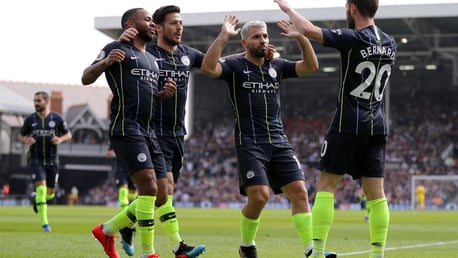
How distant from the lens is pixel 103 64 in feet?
27.7

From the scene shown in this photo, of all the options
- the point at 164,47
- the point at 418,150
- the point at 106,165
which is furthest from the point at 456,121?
the point at 164,47

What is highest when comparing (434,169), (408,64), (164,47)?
(408,64)

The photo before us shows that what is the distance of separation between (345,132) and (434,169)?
133 feet

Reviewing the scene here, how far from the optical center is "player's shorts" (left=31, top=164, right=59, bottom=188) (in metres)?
17.4

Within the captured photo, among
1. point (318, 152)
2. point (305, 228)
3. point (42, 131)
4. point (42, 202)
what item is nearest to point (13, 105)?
point (318, 152)

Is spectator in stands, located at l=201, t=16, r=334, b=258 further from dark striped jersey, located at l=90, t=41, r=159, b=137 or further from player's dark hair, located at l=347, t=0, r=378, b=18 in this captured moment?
player's dark hair, located at l=347, t=0, r=378, b=18

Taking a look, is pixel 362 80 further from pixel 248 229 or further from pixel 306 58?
pixel 248 229

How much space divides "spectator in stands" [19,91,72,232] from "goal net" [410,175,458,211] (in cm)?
→ 2782

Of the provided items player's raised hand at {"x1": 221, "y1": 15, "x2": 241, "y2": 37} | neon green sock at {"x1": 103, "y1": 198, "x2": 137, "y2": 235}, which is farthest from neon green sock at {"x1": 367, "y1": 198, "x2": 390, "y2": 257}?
neon green sock at {"x1": 103, "y1": 198, "x2": 137, "y2": 235}

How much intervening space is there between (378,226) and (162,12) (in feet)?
11.1

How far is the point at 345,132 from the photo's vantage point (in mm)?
7848

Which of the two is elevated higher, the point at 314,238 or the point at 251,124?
the point at 251,124

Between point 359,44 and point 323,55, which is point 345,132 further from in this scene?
point 323,55

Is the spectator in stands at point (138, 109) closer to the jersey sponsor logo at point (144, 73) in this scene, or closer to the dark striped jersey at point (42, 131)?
the jersey sponsor logo at point (144, 73)
